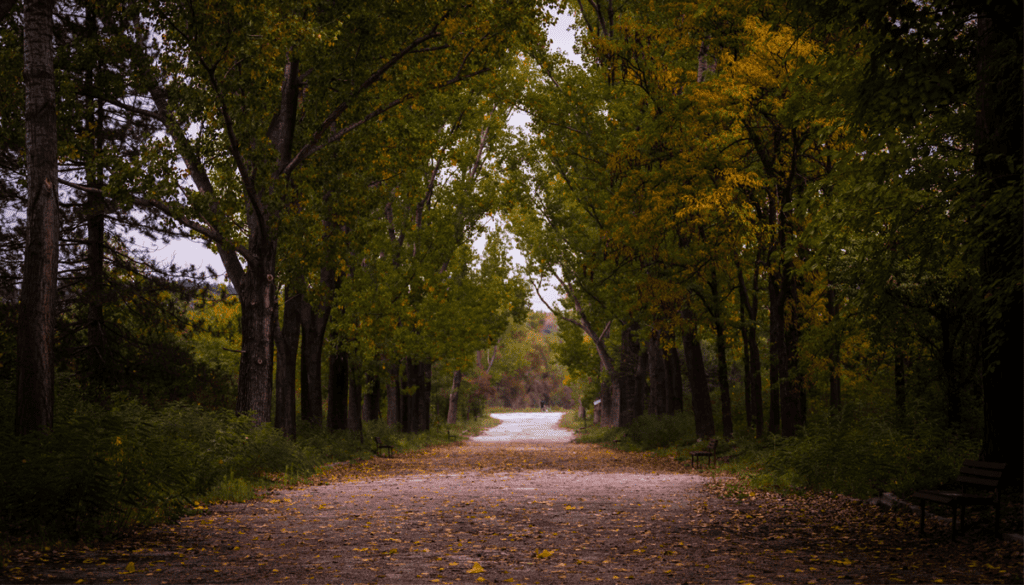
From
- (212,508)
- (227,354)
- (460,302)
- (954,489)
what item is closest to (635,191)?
(954,489)

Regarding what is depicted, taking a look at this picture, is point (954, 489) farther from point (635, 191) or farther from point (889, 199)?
point (635, 191)

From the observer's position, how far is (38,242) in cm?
920

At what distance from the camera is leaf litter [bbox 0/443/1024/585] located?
659cm

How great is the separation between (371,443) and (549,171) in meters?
12.9

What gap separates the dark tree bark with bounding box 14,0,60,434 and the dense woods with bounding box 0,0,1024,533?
3 centimetres

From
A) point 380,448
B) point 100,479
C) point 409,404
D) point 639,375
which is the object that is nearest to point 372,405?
point 409,404

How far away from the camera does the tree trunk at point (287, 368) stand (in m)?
19.4

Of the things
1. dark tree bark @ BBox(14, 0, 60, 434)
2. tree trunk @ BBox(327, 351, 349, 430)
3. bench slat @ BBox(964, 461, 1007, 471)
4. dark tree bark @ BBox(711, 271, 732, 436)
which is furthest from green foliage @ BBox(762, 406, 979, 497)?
tree trunk @ BBox(327, 351, 349, 430)

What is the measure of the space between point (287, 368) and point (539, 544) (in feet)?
44.7

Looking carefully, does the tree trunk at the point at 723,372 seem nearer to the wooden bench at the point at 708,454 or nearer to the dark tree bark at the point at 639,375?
the wooden bench at the point at 708,454

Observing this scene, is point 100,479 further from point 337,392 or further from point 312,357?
point 337,392

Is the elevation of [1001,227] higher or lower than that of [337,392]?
higher

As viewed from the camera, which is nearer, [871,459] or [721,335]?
[871,459]

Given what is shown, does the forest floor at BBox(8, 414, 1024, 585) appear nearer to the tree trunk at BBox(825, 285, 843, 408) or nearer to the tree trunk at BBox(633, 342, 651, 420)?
the tree trunk at BBox(825, 285, 843, 408)
